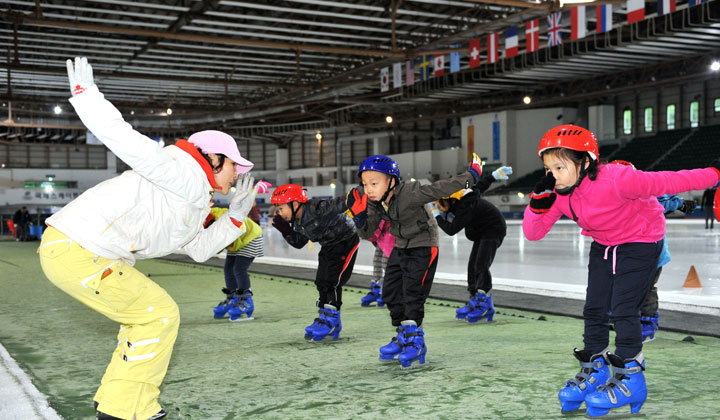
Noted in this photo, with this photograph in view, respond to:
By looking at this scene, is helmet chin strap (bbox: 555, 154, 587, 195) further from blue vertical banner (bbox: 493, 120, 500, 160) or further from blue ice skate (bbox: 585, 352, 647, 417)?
blue vertical banner (bbox: 493, 120, 500, 160)

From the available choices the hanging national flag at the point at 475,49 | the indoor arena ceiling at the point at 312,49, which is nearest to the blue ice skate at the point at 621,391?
the indoor arena ceiling at the point at 312,49

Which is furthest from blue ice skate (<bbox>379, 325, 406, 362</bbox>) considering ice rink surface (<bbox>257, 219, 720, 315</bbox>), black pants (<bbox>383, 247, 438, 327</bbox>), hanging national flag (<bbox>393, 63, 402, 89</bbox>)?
hanging national flag (<bbox>393, 63, 402, 89</bbox>)

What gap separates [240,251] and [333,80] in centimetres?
2055

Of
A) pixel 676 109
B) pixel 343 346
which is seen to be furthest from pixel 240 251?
pixel 676 109

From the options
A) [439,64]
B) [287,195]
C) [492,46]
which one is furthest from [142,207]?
[439,64]

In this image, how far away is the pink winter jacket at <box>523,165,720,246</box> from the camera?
11.3 feet

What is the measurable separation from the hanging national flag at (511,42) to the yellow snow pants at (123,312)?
16.5m

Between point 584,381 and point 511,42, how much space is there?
51.8 ft

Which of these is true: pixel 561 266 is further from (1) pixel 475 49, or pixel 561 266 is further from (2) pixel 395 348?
(1) pixel 475 49

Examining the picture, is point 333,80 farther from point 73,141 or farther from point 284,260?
point 73,141

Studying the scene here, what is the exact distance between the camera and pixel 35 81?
3025 cm

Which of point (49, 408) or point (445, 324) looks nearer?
point (49, 408)

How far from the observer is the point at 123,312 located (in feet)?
10.5

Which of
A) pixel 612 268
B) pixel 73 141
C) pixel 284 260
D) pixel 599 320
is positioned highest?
pixel 73 141
